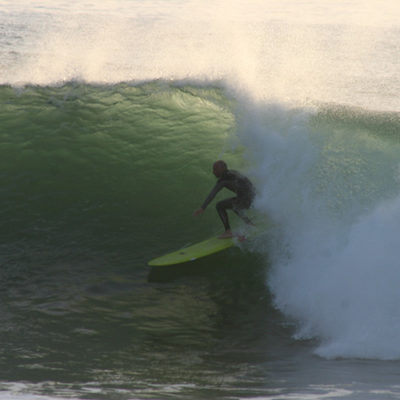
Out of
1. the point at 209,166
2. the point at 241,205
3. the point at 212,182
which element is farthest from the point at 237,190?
the point at 209,166

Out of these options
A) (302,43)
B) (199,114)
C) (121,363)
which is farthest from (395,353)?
(302,43)

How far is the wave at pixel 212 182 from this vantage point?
6.68 m

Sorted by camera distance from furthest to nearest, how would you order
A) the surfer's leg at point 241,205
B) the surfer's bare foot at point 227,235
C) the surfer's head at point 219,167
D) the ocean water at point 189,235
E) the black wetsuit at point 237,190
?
the surfer's bare foot at point 227,235 → the surfer's leg at point 241,205 → the black wetsuit at point 237,190 → the surfer's head at point 219,167 → the ocean water at point 189,235

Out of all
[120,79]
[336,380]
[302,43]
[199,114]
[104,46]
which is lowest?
[336,380]

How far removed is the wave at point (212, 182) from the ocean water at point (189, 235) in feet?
0.11

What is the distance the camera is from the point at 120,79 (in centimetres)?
1540

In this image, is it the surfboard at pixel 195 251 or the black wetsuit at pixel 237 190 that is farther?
the black wetsuit at pixel 237 190

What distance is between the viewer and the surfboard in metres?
7.52

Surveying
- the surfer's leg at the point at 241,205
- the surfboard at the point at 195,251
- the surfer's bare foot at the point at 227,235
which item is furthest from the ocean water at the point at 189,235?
the surfer's leg at the point at 241,205

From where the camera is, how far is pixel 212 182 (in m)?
10.3

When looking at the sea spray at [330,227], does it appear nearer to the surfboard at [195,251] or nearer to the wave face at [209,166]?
the wave face at [209,166]

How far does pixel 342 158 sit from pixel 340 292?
4524 mm

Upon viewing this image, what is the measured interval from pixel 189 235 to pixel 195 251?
36.7 inches

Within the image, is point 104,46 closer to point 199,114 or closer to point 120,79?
point 120,79
